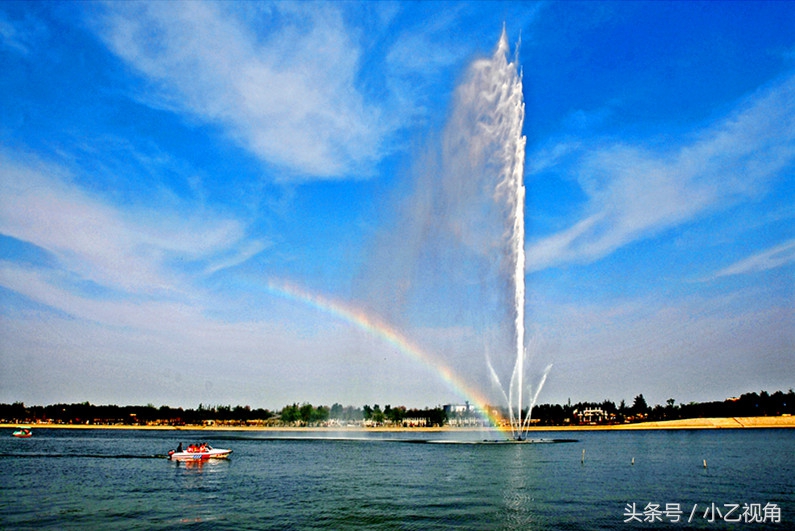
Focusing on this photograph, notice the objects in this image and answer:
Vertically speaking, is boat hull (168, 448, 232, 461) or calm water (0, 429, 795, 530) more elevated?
boat hull (168, 448, 232, 461)

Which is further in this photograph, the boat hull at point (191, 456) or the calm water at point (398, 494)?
the boat hull at point (191, 456)

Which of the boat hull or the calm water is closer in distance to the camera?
the calm water

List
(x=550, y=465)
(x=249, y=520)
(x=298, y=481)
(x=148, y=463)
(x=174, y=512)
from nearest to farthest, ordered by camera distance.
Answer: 1. (x=249, y=520)
2. (x=174, y=512)
3. (x=298, y=481)
4. (x=550, y=465)
5. (x=148, y=463)

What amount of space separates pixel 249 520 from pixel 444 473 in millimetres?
28533

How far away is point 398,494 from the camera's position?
42.8 meters

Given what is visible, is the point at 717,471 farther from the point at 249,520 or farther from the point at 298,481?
the point at 249,520

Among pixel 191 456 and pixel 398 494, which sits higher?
pixel 191 456

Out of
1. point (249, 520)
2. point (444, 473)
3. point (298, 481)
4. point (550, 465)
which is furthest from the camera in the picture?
point (550, 465)

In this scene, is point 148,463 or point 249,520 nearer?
point 249,520

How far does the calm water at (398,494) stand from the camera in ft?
105

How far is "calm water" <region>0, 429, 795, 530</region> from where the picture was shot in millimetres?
32094

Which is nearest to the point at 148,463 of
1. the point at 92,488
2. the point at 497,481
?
the point at 92,488

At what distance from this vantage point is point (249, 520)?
32.4 meters

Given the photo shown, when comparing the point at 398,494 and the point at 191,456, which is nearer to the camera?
the point at 398,494
